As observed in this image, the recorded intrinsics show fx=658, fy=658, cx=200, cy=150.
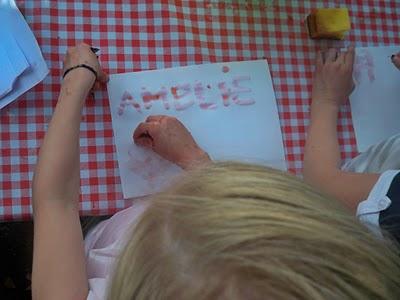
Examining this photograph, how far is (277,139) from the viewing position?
44.0 inches

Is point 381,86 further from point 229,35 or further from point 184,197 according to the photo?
point 184,197

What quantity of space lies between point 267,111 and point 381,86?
0.22 meters

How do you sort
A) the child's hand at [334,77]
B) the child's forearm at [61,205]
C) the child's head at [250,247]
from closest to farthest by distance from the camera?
the child's head at [250,247]
the child's forearm at [61,205]
the child's hand at [334,77]

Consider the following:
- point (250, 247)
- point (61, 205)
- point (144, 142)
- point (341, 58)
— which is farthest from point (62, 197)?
point (341, 58)

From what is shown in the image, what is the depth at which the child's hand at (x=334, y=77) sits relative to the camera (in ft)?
3.72

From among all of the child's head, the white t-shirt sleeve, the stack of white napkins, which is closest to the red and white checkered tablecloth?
the stack of white napkins

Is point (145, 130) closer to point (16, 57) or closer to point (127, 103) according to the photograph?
point (127, 103)

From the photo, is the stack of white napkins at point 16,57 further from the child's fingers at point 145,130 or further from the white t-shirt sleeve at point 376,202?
the white t-shirt sleeve at point 376,202

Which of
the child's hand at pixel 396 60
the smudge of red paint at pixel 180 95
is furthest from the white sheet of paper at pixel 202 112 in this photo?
the child's hand at pixel 396 60

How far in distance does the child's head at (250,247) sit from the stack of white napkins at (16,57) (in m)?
0.41

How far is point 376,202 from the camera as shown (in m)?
0.94

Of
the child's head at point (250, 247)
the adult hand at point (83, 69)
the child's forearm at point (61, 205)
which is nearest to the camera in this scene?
the child's head at point (250, 247)

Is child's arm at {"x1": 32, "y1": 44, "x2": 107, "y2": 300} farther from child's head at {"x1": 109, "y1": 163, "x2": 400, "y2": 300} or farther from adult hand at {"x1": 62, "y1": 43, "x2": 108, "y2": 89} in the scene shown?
child's head at {"x1": 109, "y1": 163, "x2": 400, "y2": 300}

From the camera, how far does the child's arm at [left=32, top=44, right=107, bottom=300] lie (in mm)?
901
